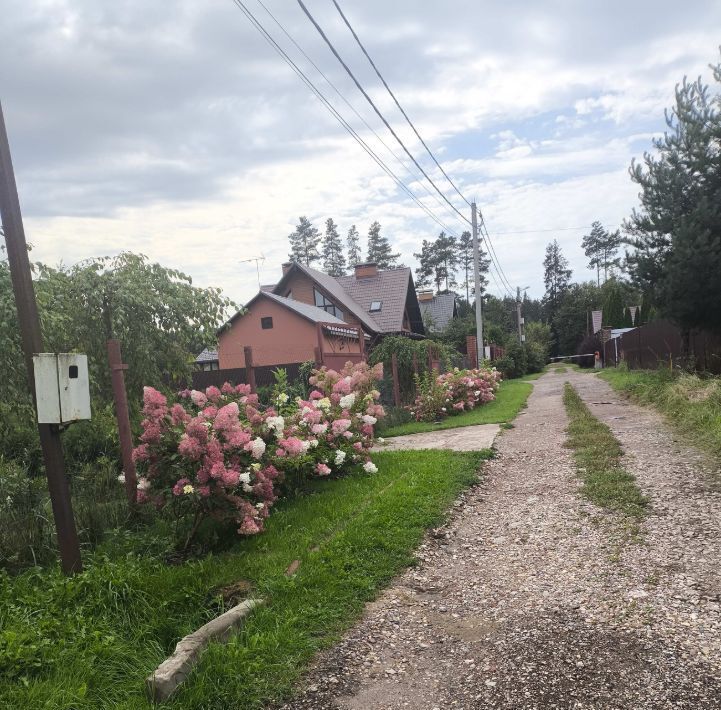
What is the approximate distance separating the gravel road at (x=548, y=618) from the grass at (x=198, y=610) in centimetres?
19

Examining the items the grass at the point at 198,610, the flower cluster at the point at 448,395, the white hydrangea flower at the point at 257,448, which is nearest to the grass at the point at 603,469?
the grass at the point at 198,610

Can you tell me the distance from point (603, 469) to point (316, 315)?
1773cm

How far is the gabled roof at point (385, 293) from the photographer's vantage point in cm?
2991

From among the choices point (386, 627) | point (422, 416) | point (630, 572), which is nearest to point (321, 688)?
point (386, 627)

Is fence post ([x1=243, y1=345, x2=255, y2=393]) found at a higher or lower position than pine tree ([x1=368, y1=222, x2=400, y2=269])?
lower

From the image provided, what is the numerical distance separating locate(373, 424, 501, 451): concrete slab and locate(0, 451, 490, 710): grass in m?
3.73

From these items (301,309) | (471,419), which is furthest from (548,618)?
(301,309)

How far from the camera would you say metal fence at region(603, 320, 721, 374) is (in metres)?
12.9

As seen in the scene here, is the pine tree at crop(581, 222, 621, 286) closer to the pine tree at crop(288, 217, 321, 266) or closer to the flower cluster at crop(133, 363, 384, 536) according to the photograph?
the pine tree at crop(288, 217, 321, 266)

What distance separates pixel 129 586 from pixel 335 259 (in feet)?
230

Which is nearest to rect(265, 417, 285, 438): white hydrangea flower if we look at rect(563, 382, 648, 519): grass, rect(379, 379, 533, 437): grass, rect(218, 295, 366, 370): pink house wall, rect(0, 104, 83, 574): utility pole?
rect(0, 104, 83, 574): utility pole

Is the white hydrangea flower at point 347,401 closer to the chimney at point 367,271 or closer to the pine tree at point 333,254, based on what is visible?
the chimney at point 367,271

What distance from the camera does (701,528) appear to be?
4453 mm

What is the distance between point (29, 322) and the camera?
3490 millimetres
